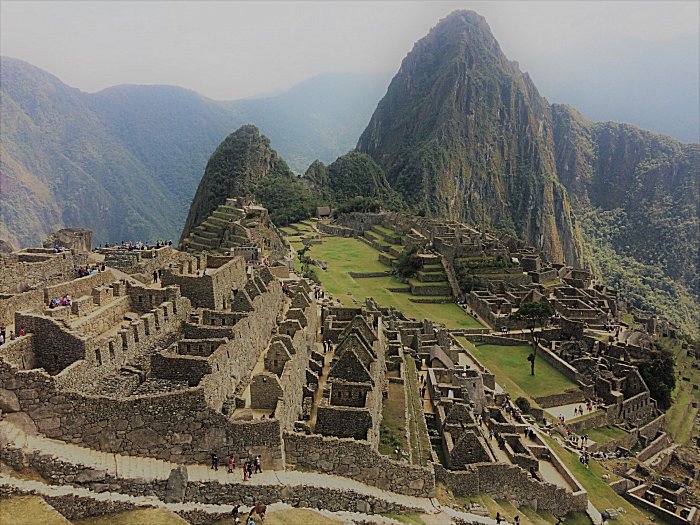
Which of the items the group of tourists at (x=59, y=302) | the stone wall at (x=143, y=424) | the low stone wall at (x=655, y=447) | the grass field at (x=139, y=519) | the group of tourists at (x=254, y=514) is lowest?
the low stone wall at (x=655, y=447)

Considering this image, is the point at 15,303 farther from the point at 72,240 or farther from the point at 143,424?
the point at 72,240

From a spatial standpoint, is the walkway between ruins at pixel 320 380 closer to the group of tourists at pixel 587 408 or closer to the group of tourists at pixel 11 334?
the group of tourists at pixel 11 334

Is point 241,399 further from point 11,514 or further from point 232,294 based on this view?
point 232,294

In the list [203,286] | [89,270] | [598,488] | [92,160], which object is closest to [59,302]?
[89,270]

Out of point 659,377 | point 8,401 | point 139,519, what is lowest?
point 659,377

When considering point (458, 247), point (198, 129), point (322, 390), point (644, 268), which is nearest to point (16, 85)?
point (198, 129)

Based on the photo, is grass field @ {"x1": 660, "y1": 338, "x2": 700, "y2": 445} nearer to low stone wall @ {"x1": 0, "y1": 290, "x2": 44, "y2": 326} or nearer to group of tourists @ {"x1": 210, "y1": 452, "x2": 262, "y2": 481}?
group of tourists @ {"x1": 210, "y1": 452, "x2": 262, "y2": 481}

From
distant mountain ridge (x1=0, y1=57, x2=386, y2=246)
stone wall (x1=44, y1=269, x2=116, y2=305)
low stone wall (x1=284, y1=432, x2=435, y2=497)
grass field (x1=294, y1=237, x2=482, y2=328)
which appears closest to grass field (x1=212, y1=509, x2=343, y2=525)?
low stone wall (x1=284, y1=432, x2=435, y2=497)

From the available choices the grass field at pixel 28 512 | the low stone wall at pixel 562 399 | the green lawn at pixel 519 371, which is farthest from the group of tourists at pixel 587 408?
the grass field at pixel 28 512
